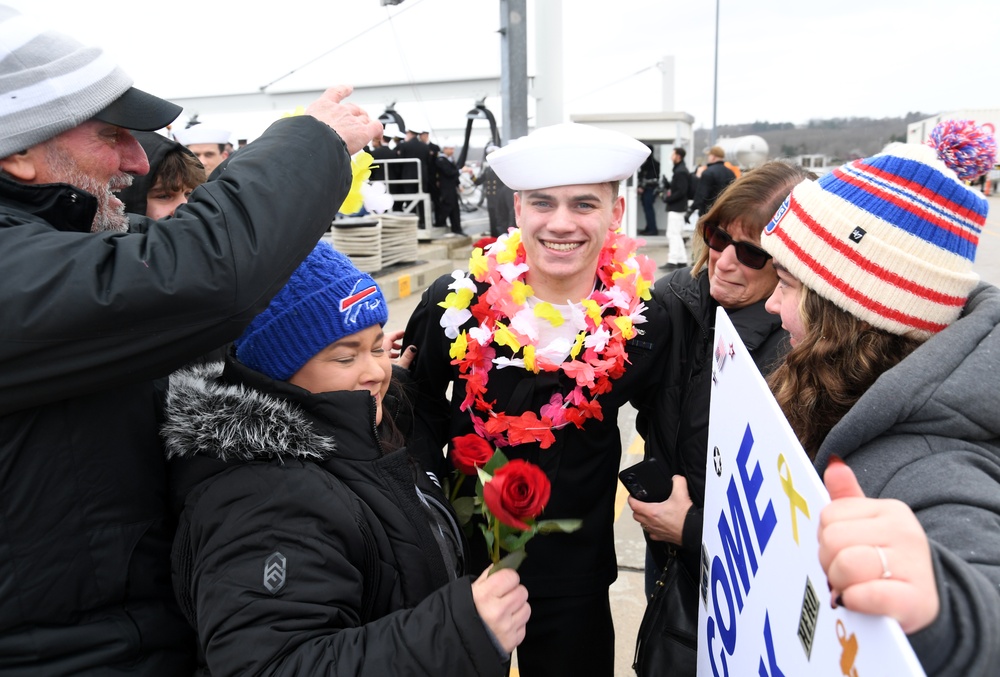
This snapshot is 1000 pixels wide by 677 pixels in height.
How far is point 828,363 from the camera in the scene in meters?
1.29

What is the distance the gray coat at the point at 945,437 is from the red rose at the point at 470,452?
108cm

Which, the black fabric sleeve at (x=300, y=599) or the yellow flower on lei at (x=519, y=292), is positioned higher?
the yellow flower on lei at (x=519, y=292)

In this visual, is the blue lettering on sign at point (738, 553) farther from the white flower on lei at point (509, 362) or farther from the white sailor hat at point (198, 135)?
the white sailor hat at point (198, 135)

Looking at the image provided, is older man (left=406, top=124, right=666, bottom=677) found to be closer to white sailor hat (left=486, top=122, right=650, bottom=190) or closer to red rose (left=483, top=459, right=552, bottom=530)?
white sailor hat (left=486, top=122, right=650, bottom=190)

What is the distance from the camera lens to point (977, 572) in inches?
30.5

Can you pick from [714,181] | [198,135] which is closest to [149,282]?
[198,135]

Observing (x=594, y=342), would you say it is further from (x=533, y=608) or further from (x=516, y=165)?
(x=533, y=608)

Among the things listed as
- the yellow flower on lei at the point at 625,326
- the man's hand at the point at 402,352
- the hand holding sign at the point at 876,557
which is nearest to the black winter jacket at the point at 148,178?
the man's hand at the point at 402,352

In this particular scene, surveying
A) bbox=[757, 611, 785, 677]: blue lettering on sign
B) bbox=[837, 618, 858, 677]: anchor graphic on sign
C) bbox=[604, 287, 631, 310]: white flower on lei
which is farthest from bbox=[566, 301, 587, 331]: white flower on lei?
bbox=[837, 618, 858, 677]: anchor graphic on sign

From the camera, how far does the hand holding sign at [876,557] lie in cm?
68

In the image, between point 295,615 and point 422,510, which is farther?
point 422,510

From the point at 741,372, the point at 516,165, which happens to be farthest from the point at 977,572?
the point at 516,165

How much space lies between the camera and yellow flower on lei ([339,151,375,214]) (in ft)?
5.21

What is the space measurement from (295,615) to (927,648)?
0.89 meters
